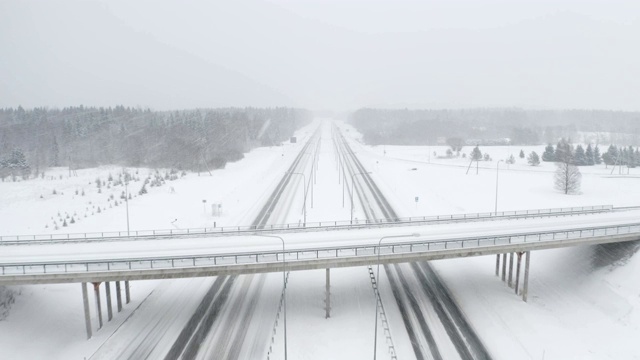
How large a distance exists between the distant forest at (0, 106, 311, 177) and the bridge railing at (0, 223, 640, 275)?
236ft

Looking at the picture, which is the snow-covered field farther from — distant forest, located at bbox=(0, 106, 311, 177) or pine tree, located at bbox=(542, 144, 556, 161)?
pine tree, located at bbox=(542, 144, 556, 161)

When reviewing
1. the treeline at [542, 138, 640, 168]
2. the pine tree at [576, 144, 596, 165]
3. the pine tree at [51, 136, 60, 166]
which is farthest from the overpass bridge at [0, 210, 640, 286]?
the pine tree at [51, 136, 60, 166]

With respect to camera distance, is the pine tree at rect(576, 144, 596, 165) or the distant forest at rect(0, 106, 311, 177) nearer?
the distant forest at rect(0, 106, 311, 177)

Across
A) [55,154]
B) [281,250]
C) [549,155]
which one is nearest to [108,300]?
[281,250]

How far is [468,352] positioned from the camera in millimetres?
29328

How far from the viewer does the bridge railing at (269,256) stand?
30734 millimetres

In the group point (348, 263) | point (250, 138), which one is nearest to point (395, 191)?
point (348, 263)

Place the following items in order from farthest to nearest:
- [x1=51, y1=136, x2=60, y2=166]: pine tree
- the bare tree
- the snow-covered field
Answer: [x1=51, y1=136, x2=60, y2=166]: pine tree, the bare tree, the snow-covered field

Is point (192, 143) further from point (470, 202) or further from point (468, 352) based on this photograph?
point (468, 352)

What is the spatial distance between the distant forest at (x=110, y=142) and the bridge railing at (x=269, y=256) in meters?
72.1

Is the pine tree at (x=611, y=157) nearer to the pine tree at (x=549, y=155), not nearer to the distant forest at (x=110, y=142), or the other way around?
the pine tree at (x=549, y=155)

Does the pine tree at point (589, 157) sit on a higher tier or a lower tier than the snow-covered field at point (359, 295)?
higher

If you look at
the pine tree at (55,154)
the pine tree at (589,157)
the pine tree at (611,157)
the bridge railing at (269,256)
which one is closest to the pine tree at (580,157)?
the pine tree at (589,157)

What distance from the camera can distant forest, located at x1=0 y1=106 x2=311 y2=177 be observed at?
346 ft
